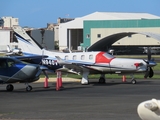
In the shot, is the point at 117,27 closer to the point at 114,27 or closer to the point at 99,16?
the point at 114,27

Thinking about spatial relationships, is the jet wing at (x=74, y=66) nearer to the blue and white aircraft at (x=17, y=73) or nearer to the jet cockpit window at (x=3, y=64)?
the blue and white aircraft at (x=17, y=73)

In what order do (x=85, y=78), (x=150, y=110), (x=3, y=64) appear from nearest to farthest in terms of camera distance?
1. (x=150, y=110)
2. (x=3, y=64)
3. (x=85, y=78)

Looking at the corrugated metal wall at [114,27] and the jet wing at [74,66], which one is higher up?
the corrugated metal wall at [114,27]

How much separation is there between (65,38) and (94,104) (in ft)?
305

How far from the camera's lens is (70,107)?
14188mm

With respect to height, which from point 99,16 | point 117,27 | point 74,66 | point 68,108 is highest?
point 99,16

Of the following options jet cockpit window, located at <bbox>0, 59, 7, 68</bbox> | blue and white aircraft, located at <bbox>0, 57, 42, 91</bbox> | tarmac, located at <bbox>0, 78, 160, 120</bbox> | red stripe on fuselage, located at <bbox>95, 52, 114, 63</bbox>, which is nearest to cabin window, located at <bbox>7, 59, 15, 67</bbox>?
blue and white aircraft, located at <bbox>0, 57, 42, 91</bbox>

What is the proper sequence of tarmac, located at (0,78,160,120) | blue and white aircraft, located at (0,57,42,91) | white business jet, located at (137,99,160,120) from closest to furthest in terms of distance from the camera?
white business jet, located at (137,99,160,120) < tarmac, located at (0,78,160,120) < blue and white aircraft, located at (0,57,42,91)

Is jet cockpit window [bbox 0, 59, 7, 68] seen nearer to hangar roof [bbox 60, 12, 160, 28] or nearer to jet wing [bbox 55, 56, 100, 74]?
jet wing [bbox 55, 56, 100, 74]

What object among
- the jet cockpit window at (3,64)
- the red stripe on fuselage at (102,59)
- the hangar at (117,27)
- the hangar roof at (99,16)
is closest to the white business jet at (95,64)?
the red stripe on fuselage at (102,59)

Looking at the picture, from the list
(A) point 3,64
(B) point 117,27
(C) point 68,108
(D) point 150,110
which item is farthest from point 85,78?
(B) point 117,27

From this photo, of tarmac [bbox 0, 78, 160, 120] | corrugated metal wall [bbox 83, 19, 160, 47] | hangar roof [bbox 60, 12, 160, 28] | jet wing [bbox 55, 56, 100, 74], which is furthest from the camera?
hangar roof [bbox 60, 12, 160, 28]

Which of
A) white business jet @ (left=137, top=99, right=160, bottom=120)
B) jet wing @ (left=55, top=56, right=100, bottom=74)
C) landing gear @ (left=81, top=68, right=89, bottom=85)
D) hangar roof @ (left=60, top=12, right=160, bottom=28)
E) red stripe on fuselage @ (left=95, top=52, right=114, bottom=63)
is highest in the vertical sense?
hangar roof @ (left=60, top=12, right=160, bottom=28)

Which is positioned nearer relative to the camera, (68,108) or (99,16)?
(68,108)
